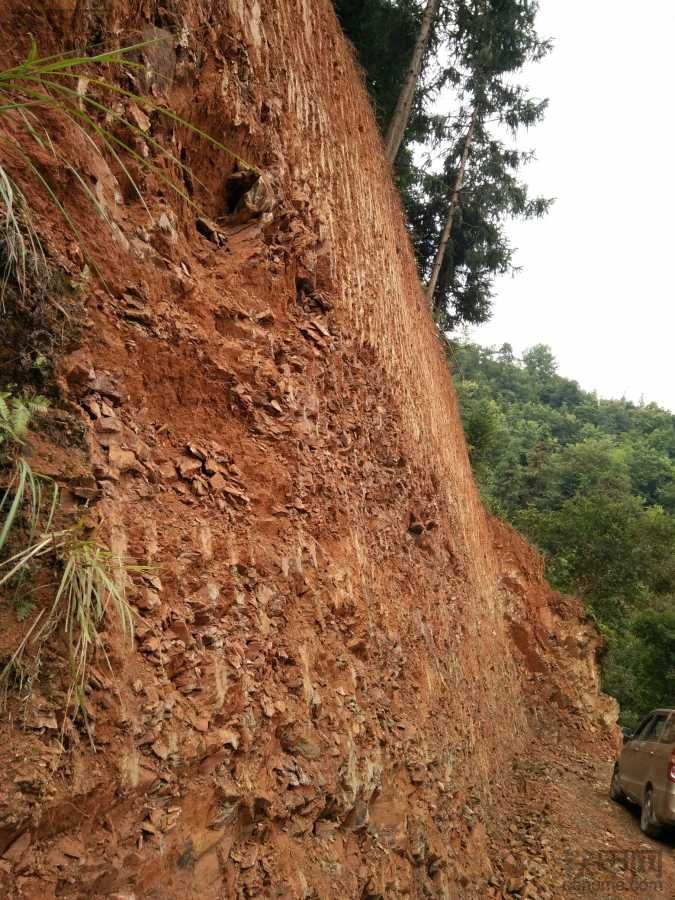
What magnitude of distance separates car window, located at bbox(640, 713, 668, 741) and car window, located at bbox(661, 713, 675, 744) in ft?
0.38

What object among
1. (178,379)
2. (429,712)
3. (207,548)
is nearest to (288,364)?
(178,379)

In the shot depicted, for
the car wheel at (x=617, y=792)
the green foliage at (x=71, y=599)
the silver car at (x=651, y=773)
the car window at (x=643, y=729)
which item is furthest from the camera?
the car wheel at (x=617, y=792)

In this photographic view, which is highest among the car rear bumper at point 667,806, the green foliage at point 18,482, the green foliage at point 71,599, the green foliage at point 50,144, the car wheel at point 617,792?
the green foliage at point 50,144

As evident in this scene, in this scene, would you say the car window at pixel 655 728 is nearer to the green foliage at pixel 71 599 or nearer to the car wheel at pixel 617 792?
the car wheel at pixel 617 792

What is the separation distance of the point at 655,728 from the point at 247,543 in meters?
6.81

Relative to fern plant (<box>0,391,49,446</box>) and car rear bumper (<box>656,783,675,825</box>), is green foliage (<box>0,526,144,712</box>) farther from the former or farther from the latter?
car rear bumper (<box>656,783,675,825</box>)

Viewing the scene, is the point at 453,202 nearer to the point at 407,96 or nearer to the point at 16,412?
the point at 407,96

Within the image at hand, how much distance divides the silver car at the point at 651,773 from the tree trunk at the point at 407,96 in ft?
36.6

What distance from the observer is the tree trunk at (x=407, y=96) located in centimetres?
1297

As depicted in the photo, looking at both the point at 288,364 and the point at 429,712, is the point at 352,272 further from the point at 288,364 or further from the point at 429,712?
the point at 429,712

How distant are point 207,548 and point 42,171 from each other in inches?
87.0

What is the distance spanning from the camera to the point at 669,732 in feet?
23.3

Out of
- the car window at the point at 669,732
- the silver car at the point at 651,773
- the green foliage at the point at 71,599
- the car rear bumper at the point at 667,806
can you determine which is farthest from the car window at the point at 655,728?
the green foliage at the point at 71,599

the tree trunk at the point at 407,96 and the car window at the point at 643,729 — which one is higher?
the tree trunk at the point at 407,96
